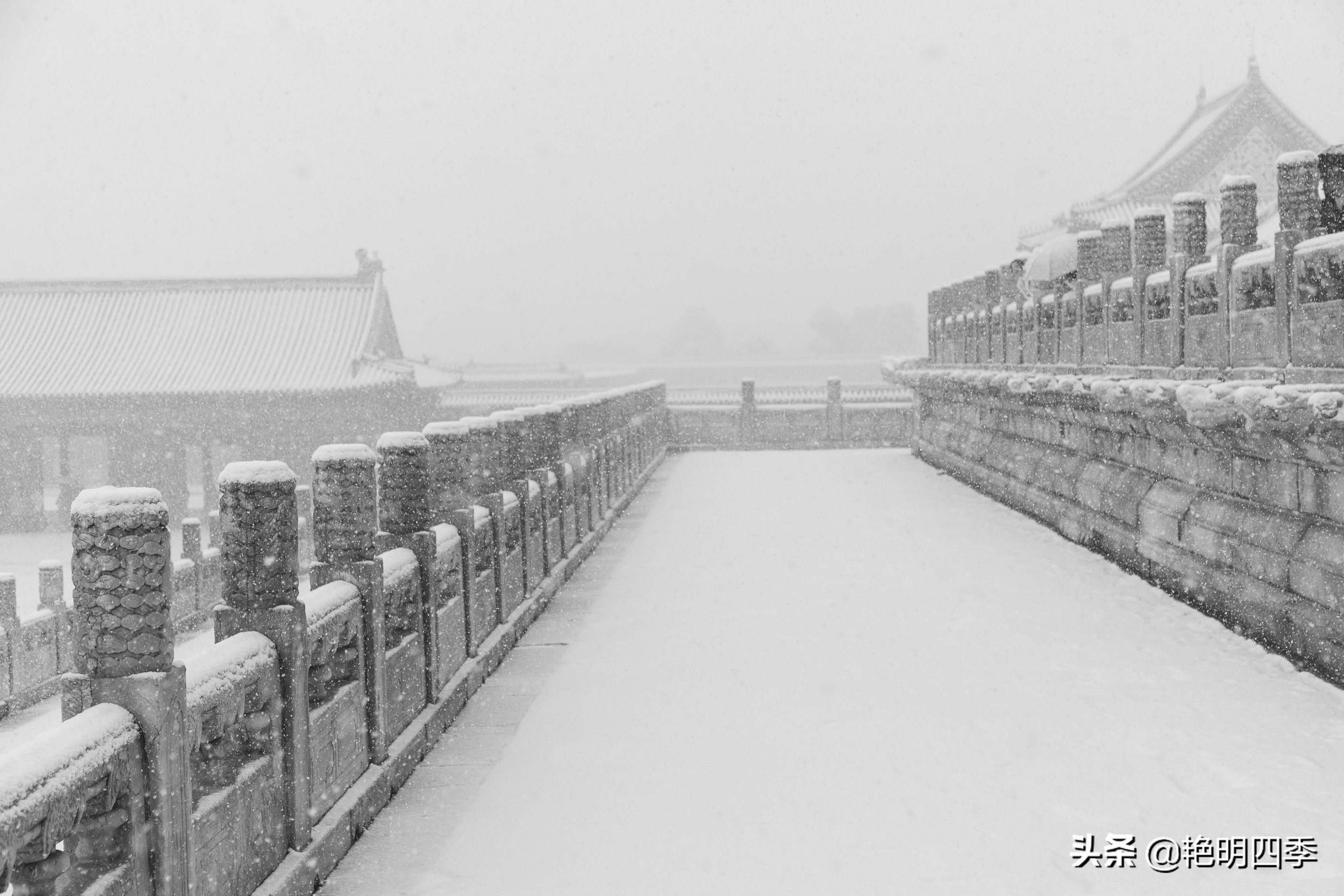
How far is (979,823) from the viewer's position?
373cm

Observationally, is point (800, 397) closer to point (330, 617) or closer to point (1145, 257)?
point (1145, 257)

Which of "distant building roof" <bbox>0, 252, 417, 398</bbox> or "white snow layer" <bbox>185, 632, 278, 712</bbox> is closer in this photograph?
"white snow layer" <bbox>185, 632, 278, 712</bbox>

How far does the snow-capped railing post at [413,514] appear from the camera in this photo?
4789mm

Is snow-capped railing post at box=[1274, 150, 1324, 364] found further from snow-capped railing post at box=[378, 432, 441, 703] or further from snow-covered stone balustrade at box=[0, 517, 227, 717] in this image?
snow-covered stone balustrade at box=[0, 517, 227, 717]

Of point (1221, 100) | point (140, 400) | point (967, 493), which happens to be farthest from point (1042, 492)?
point (1221, 100)

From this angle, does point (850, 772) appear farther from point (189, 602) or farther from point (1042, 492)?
point (189, 602)

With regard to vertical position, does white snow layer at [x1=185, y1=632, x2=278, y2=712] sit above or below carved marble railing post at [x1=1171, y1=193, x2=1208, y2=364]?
below

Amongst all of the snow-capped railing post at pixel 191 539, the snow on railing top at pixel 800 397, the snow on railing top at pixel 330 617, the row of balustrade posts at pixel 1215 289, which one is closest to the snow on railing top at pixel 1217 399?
the row of balustrade posts at pixel 1215 289

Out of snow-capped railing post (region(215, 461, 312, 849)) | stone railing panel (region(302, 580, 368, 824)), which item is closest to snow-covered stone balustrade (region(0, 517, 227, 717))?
stone railing panel (region(302, 580, 368, 824))

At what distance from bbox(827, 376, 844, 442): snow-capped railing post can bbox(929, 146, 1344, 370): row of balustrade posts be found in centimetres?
1328

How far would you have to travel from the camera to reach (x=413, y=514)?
189 inches

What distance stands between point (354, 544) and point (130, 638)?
5.31 feet

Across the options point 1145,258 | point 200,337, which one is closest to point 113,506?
point 1145,258

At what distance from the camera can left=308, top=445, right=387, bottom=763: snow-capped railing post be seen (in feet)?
13.2
